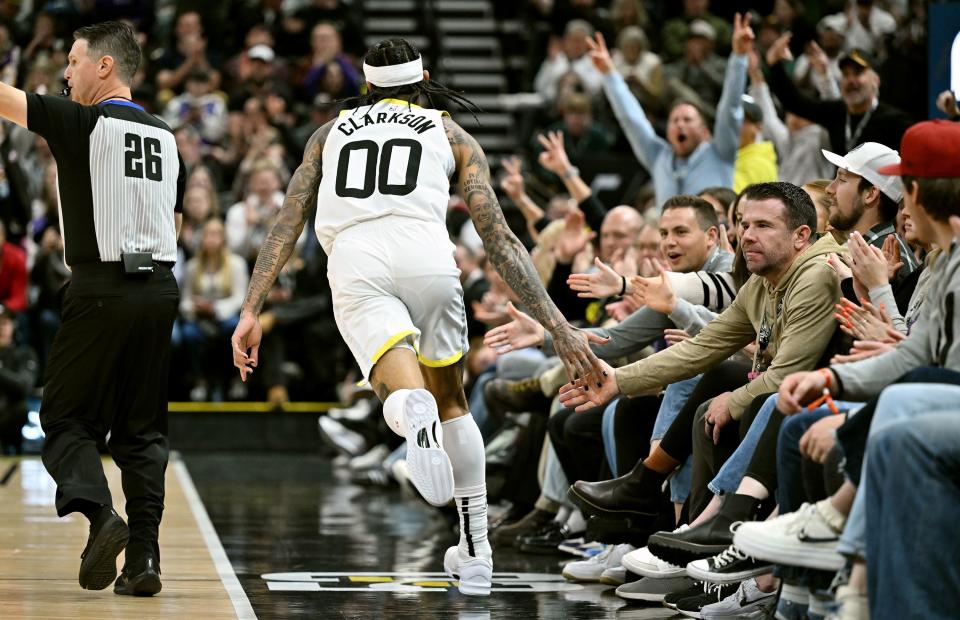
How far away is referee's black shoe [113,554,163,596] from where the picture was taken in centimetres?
528

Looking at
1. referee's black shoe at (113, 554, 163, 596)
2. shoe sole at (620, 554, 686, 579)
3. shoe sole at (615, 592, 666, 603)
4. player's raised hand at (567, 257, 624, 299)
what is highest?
player's raised hand at (567, 257, 624, 299)

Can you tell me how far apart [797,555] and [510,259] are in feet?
5.69

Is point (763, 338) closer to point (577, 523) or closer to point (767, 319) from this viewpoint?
point (767, 319)

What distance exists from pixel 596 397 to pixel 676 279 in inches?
33.7

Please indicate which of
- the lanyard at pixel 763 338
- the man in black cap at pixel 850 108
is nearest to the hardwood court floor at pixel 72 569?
the lanyard at pixel 763 338

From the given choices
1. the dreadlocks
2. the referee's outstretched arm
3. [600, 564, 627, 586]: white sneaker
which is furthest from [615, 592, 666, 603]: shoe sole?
the referee's outstretched arm

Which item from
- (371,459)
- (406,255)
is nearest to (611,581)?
(406,255)

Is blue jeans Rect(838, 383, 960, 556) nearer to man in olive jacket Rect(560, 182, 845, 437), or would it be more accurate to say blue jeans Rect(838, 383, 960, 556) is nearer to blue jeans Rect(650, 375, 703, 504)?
man in olive jacket Rect(560, 182, 845, 437)

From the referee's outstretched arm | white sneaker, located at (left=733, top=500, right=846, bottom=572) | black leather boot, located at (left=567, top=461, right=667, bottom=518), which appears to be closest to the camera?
white sneaker, located at (left=733, top=500, right=846, bottom=572)

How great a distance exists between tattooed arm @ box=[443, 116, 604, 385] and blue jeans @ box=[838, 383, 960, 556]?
1.62 meters

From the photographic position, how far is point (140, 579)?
5.27 meters

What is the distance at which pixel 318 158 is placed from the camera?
538 cm

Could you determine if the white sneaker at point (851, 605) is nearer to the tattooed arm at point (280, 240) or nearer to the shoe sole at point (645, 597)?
the shoe sole at point (645, 597)

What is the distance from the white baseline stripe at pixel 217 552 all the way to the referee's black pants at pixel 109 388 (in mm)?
374
